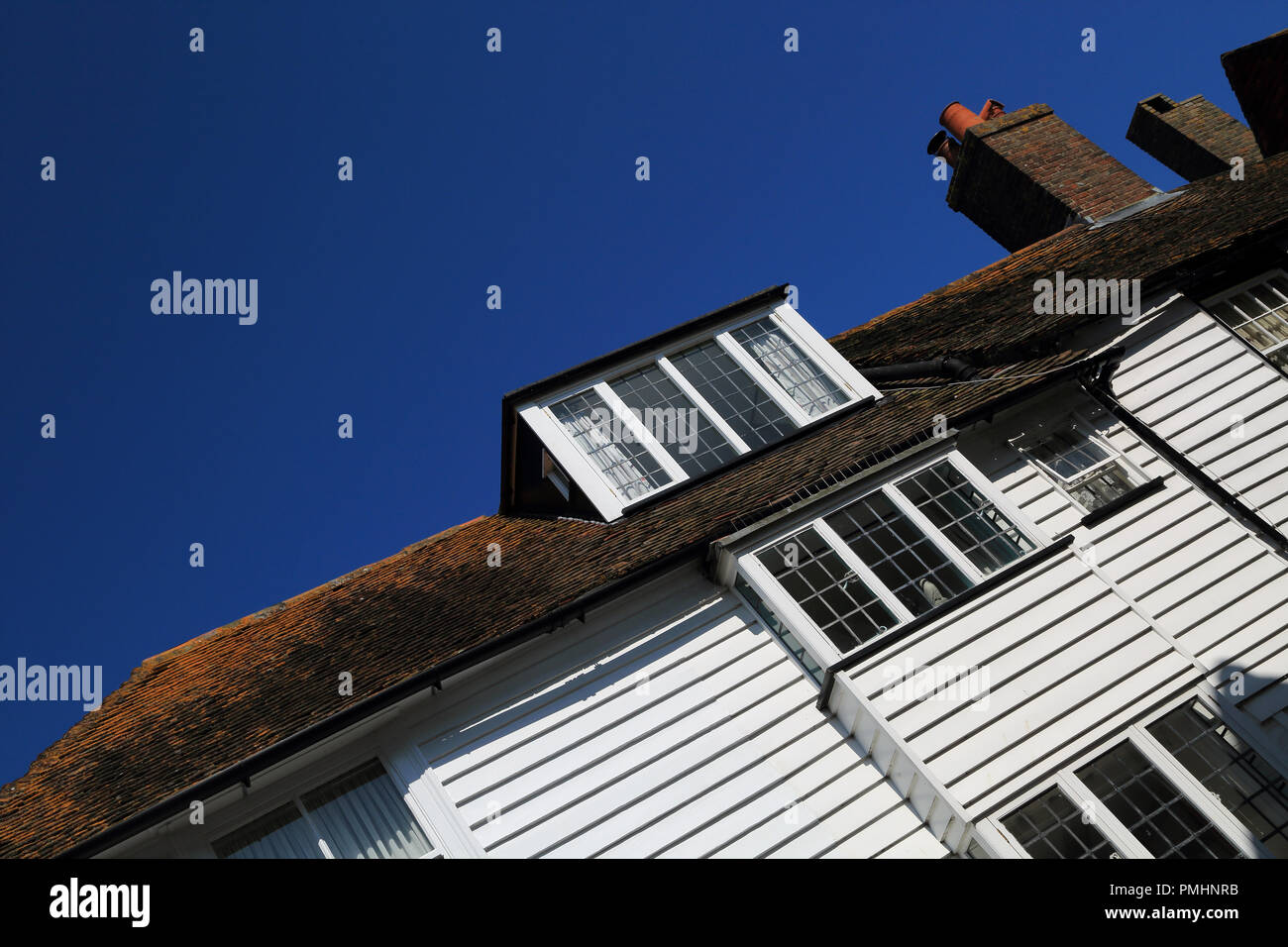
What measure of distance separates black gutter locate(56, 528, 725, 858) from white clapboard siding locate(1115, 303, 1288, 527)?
18.7ft

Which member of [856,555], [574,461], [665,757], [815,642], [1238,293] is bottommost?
[665,757]

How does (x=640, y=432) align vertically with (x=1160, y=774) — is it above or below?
above

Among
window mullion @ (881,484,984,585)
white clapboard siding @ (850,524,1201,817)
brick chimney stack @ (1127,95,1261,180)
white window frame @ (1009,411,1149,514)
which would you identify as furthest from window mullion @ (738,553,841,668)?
brick chimney stack @ (1127,95,1261,180)

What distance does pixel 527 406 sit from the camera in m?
13.8

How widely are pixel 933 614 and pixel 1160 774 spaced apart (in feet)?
7.97

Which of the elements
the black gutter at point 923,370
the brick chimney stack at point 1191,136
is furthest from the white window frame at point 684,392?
the brick chimney stack at point 1191,136

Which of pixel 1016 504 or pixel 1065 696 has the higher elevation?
pixel 1016 504

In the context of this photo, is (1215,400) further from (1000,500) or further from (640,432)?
(640,432)

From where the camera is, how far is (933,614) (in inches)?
404

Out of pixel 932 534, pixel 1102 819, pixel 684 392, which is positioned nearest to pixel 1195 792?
pixel 1102 819

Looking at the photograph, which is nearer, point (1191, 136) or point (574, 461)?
point (574, 461)
